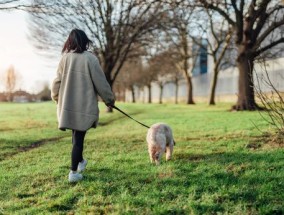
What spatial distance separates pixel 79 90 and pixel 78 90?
1 centimetres

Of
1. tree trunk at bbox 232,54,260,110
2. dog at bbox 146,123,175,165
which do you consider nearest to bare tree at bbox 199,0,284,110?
tree trunk at bbox 232,54,260,110

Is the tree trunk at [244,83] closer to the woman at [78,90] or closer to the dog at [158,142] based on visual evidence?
the dog at [158,142]

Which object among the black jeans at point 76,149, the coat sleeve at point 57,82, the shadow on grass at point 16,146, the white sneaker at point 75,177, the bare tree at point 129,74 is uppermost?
the bare tree at point 129,74

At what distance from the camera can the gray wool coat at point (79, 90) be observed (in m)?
6.35

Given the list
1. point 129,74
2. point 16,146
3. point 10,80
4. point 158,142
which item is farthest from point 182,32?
point 10,80

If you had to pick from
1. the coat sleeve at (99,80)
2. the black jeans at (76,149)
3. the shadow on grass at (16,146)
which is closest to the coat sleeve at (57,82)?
the coat sleeve at (99,80)

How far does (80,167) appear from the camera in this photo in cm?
689

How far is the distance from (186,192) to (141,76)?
53288mm

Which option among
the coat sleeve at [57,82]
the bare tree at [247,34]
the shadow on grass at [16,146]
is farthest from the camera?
the bare tree at [247,34]

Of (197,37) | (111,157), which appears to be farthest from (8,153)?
(197,37)

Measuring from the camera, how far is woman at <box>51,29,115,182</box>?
634 centimetres

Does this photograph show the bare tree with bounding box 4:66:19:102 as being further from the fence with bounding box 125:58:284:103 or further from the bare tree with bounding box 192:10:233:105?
the bare tree with bounding box 192:10:233:105

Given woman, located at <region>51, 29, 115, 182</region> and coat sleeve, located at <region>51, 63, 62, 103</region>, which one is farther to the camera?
coat sleeve, located at <region>51, 63, 62, 103</region>

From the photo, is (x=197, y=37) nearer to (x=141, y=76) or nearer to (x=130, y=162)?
(x=141, y=76)
